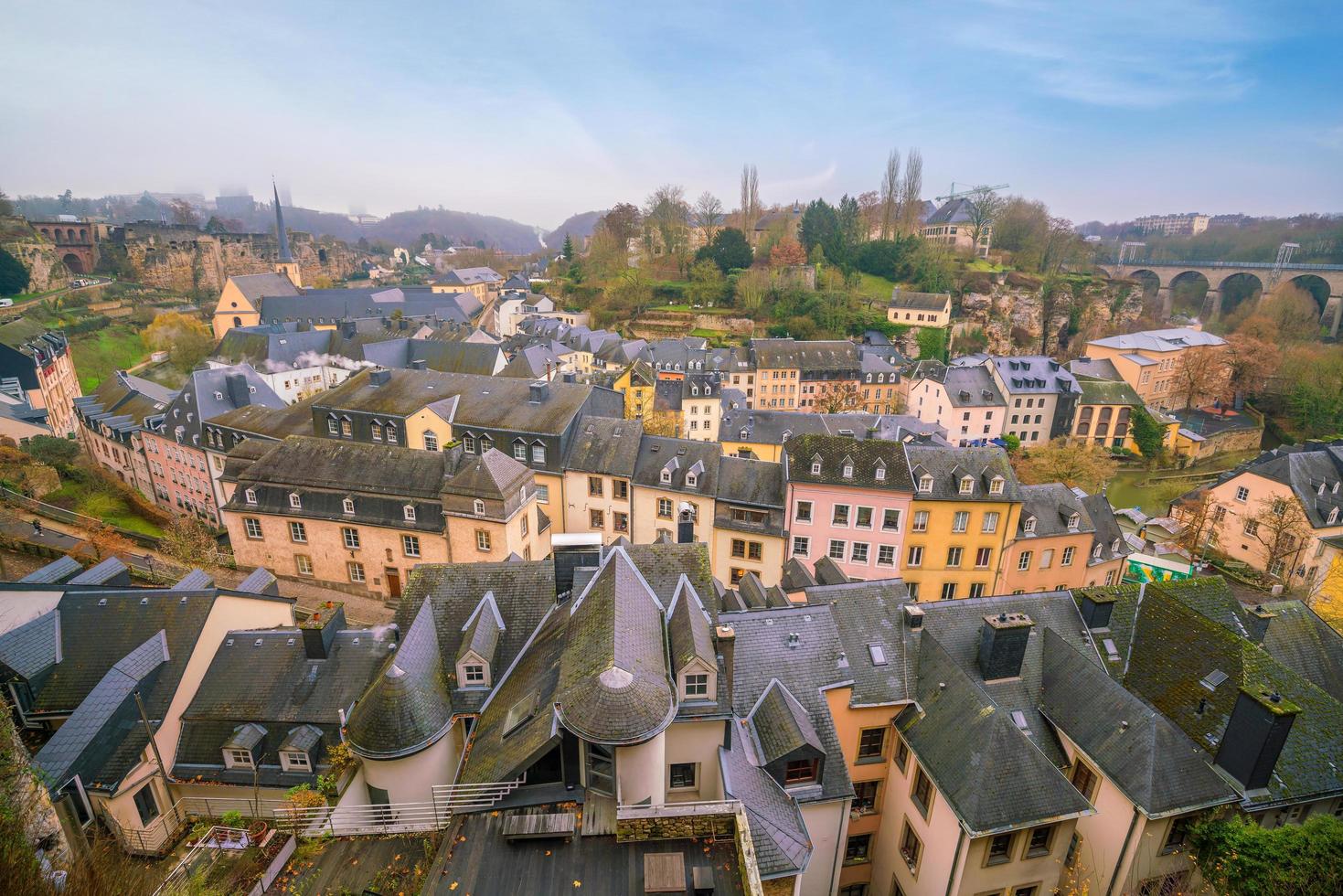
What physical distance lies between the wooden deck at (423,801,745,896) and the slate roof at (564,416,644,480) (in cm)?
2338

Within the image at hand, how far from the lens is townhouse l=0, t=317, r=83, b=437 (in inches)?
1877

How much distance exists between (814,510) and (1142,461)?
5646 centimetres

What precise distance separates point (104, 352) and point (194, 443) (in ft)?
143

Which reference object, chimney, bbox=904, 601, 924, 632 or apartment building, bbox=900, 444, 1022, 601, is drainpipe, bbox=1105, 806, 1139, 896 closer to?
chimney, bbox=904, 601, 924, 632

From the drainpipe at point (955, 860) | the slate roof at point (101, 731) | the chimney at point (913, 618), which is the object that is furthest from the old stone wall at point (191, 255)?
the drainpipe at point (955, 860)

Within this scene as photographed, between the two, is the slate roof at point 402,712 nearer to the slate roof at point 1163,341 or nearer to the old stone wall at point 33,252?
the slate roof at point 1163,341

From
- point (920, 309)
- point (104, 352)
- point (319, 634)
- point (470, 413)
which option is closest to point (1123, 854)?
point (319, 634)

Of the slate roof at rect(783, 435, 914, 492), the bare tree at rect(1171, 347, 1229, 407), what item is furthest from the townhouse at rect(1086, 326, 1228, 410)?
the slate roof at rect(783, 435, 914, 492)

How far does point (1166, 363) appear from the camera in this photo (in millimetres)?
73438

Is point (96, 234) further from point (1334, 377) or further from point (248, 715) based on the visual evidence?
point (1334, 377)

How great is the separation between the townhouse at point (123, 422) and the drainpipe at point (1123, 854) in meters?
57.1

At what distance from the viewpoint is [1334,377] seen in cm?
6375

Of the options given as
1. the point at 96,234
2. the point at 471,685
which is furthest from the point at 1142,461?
the point at 96,234

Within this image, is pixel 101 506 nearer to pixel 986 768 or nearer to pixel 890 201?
pixel 986 768
